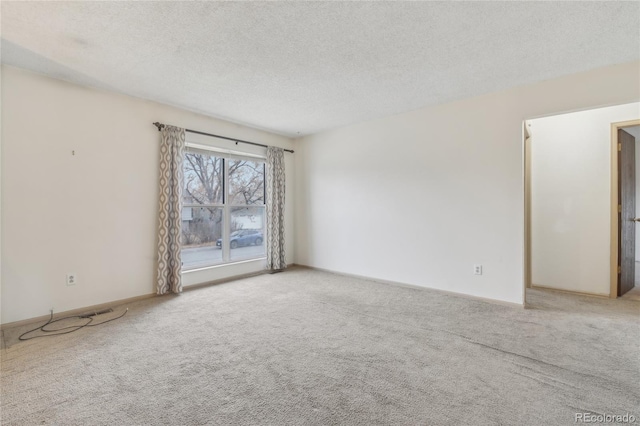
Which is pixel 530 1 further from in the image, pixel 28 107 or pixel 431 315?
pixel 28 107

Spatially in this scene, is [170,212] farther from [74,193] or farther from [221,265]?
[221,265]

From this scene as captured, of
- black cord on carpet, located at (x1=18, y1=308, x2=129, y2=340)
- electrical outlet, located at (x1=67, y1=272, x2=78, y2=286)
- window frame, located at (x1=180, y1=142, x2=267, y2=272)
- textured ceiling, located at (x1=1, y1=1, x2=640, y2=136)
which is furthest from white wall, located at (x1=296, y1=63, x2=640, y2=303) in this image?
electrical outlet, located at (x1=67, y1=272, x2=78, y2=286)

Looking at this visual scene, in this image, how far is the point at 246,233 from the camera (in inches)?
201

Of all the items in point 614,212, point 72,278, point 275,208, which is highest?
point 275,208

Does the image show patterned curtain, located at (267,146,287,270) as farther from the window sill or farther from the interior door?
the interior door

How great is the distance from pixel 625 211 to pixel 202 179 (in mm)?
5997

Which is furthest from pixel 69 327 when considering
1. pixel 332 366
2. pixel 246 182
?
pixel 246 182

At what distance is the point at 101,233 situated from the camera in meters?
3.38

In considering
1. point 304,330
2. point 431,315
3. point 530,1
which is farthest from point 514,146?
point 304,330

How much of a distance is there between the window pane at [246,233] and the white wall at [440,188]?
1030mm

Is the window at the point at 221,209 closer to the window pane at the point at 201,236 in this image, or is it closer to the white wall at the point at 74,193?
the window pane at the point at 201,236

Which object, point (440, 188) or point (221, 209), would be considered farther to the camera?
point (221, 209)

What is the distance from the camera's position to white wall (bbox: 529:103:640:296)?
3.79 m

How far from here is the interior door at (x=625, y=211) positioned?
3730 mm
